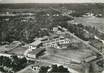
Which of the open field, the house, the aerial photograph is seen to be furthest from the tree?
the open field

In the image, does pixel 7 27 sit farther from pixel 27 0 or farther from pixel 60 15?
pixel 60 15

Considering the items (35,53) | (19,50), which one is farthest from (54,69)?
(19,50)

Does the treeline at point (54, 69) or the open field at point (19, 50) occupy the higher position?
the open field at point (19, 50)

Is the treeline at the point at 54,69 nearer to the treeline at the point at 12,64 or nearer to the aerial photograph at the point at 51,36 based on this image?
the aerial photograph at the point at 51,36

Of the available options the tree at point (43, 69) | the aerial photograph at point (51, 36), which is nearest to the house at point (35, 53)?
the aerial photograph at point (51, 36)

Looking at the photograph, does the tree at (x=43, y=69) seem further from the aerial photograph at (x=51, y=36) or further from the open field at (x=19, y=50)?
the open field at (x=19, y=50)

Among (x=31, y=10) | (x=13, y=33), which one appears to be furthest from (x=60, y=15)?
(x=13, y=33)

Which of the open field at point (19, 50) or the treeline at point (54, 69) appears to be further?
the open field at point (19, 50)

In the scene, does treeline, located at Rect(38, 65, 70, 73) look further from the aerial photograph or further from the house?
the house
